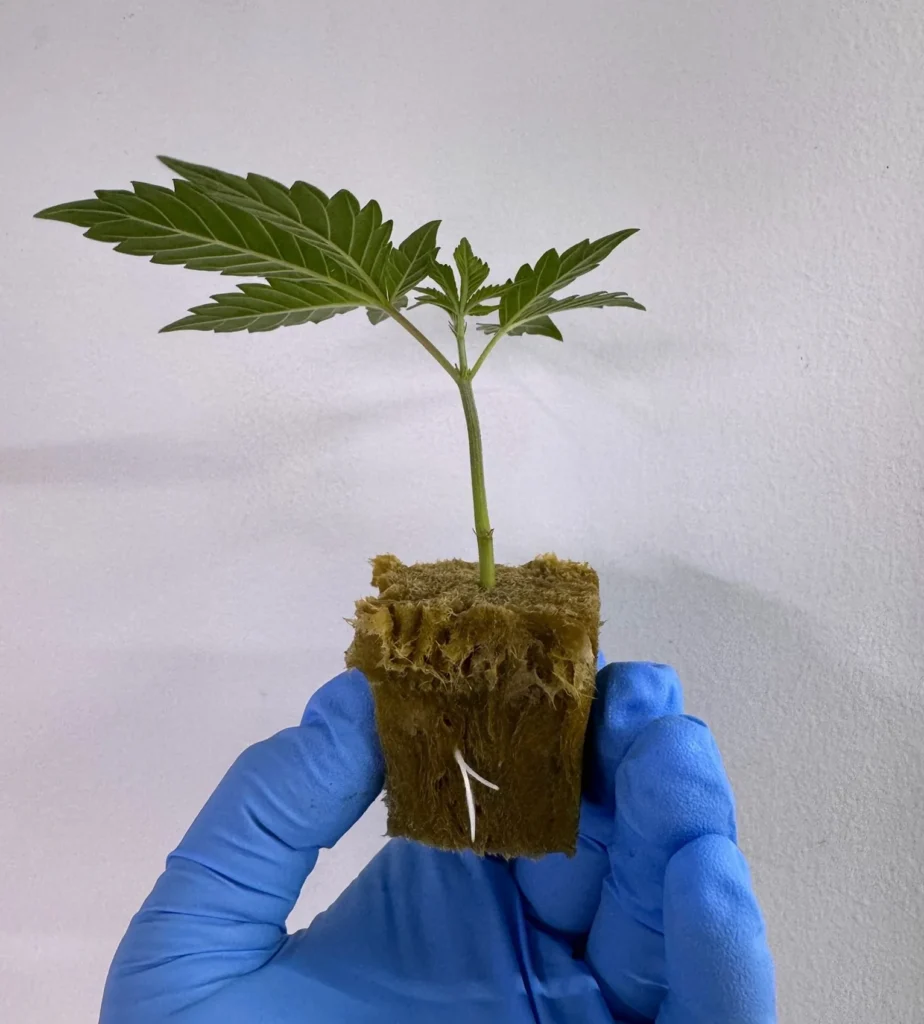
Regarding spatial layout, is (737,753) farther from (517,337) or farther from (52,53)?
(52,53)

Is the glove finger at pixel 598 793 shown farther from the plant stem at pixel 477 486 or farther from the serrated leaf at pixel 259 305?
the serrated leaf at pixel 259 305

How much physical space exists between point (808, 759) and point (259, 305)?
0.71 metres

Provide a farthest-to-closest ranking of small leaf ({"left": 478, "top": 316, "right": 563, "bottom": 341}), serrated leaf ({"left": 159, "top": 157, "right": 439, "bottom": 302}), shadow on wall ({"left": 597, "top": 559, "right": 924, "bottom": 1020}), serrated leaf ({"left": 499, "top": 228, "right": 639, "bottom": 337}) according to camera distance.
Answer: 1. shadow on wall ({"left": 597, "top": 559, "right": 924, "bottom": 1020})
2. small leaf ({"left": 478, "top": 316, "right": 563, "bottom": 341})
3. serrated leaf ({"left": 499, "top": 228, "right": 639, "bottom": 337})
4. serrated leaf ({"left": 159, "top": 157, "right": 439, "bottom": 302})

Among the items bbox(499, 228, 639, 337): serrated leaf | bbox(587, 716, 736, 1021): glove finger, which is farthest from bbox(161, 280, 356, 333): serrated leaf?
bbox(587, 716, 736, 1021): glove finger

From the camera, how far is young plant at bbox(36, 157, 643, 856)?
0.46 meters

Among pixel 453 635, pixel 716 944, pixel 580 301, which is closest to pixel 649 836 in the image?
pixel 716 944

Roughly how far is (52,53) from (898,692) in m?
1.06

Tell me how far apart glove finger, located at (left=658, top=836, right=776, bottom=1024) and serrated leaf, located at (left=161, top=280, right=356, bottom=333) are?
0.43 metres

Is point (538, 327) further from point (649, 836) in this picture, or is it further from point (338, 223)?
point (649, 836)

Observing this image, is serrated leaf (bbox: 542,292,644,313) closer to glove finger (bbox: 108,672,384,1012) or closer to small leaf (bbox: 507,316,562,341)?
small leaf (bbox: 507,316,562,341)

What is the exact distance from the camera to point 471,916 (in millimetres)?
625

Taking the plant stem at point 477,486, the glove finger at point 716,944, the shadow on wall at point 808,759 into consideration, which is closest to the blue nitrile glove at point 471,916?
the glove finger at point 716,944

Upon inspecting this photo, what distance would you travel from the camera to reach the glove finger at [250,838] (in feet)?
1.69

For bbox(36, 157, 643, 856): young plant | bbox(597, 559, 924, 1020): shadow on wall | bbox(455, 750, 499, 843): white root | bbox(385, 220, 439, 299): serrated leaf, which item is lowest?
bbox(597, 559, 924, 1020): shadow on wall
